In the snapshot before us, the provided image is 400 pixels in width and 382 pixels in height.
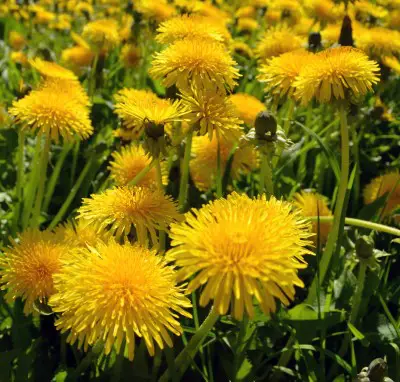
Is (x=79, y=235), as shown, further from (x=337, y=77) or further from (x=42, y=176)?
(x=337, y=77)

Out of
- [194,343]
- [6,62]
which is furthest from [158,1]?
[194,343]

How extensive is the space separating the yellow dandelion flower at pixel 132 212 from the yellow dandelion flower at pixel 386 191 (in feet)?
3.04

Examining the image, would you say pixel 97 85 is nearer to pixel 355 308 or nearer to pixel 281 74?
pixel 281 74

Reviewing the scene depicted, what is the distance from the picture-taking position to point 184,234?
92 cm

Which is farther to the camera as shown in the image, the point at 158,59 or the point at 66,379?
the point at 158,59

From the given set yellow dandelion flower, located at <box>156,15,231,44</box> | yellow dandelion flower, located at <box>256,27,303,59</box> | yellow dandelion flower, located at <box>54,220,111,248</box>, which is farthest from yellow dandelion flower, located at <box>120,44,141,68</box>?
yellow dandelion flower, located at <box>54,220,111,248</box>

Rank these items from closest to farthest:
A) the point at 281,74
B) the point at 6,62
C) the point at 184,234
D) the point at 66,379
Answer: the point at 184,234
the point at 66,379
the point at 281,74
the point at 6,62

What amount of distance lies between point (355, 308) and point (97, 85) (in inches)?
70.8

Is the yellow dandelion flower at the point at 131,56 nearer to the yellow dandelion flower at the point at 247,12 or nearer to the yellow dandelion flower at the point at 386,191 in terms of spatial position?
the yellow dandelion flower at the point at 247,12

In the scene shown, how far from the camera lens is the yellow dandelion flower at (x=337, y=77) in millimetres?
1337

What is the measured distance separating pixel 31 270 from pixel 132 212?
272 mm

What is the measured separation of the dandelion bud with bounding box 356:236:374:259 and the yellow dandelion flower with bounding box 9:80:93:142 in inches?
31.7

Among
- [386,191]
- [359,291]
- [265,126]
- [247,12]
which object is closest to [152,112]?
[265,126]

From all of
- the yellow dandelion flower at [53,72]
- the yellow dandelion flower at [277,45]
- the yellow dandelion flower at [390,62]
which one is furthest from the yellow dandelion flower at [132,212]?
the yellow dandelion flower at [390,62]
